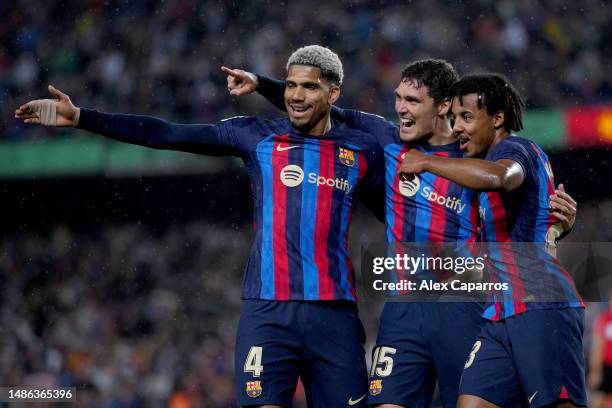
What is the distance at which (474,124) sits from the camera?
444 cm

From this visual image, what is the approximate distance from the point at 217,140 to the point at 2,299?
10.7 m

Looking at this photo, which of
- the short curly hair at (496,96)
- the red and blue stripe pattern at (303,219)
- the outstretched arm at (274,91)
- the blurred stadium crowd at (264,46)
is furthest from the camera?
the blurred stadium crowd at (264,46)

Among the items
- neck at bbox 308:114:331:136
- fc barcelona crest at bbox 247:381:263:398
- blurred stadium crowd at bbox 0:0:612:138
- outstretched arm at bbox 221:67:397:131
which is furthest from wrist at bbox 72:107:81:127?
blurred stadium crowd at bbox 0:0:612:138

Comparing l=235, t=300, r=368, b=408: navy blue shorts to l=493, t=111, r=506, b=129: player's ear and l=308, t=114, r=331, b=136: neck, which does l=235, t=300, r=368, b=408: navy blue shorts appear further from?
l=493, t=111, r=506, b=129: player's ear

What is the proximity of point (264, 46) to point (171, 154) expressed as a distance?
2165mm

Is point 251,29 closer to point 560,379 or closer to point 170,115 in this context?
point 170,115

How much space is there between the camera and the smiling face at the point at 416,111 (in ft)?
16.3

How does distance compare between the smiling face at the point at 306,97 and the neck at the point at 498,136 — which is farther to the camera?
the smiling face at the point at 306,97

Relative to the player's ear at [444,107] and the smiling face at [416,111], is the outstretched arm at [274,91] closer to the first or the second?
the smiling face at [416,111]

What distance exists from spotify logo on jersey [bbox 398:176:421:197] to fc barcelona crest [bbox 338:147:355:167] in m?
0.28

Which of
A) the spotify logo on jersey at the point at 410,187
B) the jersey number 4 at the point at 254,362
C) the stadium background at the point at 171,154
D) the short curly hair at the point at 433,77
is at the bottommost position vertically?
the jersey number 4 at the point at 254,362

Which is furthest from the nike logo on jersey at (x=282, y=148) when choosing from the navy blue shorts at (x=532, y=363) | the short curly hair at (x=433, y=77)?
the navy blue shorts at (x=532, y=363)

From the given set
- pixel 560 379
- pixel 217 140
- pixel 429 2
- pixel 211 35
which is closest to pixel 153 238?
pixel 211 35

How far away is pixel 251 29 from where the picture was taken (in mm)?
15406
